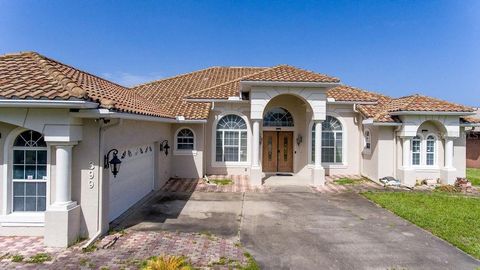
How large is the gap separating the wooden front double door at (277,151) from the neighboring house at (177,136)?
2.4 inches

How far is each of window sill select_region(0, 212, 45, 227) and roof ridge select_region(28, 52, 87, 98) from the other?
3.23 metres

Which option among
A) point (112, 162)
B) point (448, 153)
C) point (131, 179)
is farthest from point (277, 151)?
point (112, 162)

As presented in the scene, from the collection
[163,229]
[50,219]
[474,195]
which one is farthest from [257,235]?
[474,195]

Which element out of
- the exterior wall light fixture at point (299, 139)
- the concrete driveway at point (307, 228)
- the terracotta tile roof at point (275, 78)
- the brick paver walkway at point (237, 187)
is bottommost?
the concrete driveway at point (307, 228)

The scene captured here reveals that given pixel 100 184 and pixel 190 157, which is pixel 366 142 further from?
pixel 100 184

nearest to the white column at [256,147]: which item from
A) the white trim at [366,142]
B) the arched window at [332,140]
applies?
the arched window at [332,140]

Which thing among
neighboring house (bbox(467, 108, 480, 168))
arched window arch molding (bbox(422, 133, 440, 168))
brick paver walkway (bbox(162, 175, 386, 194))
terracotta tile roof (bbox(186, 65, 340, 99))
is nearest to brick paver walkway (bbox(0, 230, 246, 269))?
brick paver walkway (bbox(162, 175, 386, 194))

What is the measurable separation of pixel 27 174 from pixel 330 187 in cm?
1190

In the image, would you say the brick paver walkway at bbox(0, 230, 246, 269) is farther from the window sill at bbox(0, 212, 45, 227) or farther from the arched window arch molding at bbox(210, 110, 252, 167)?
the arched window arch molding at bbox(210, 110, 252, 167)

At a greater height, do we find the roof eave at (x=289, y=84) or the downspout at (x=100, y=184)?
the roof eave at (x=289, y=84)

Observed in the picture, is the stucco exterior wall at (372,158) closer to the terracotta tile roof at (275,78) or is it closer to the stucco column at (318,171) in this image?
→ the stucco column at (318,171)

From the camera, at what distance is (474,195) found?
41.8 feet

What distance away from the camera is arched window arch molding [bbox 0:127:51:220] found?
6.93 meters

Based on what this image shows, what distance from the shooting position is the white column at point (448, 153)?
14305mm
